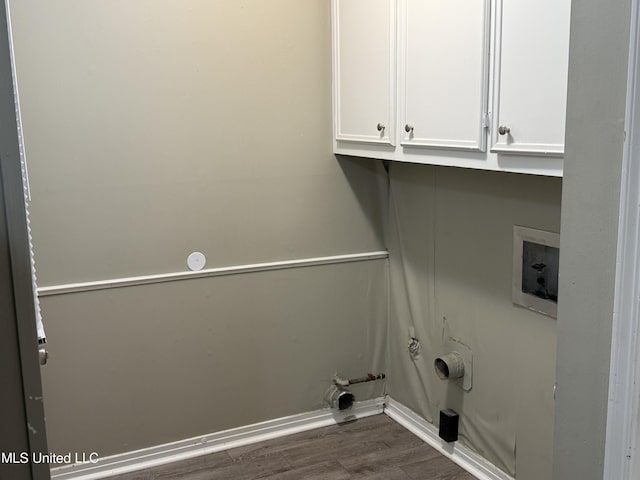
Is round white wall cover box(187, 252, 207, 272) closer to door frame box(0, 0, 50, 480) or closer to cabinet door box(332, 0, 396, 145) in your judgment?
cabinet door box(332, 0, 396, 145)

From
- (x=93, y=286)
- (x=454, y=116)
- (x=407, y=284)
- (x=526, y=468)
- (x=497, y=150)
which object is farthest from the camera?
(x=407, y=284)

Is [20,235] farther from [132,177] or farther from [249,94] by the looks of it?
[249,94]

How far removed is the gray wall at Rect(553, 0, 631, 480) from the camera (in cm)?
93

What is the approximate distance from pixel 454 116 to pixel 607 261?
129 centimetres

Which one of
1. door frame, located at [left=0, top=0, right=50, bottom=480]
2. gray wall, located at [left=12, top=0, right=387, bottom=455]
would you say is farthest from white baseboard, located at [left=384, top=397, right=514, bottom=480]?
door frame, located at [left=0, top=0, right=50, bottom=480]

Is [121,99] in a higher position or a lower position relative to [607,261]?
higher

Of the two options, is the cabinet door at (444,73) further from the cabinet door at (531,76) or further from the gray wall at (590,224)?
the gray wall at (590,224)

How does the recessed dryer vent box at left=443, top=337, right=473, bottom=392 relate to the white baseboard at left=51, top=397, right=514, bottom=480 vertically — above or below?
above

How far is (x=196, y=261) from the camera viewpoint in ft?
9.21

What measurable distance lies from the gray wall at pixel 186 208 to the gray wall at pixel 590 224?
6.47 ft

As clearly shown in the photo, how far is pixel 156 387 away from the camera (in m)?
2.80

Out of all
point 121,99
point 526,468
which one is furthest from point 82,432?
point 526,468

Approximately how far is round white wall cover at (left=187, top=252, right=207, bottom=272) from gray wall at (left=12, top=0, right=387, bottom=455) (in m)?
0.03

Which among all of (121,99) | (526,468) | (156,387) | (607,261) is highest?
(121,99)
